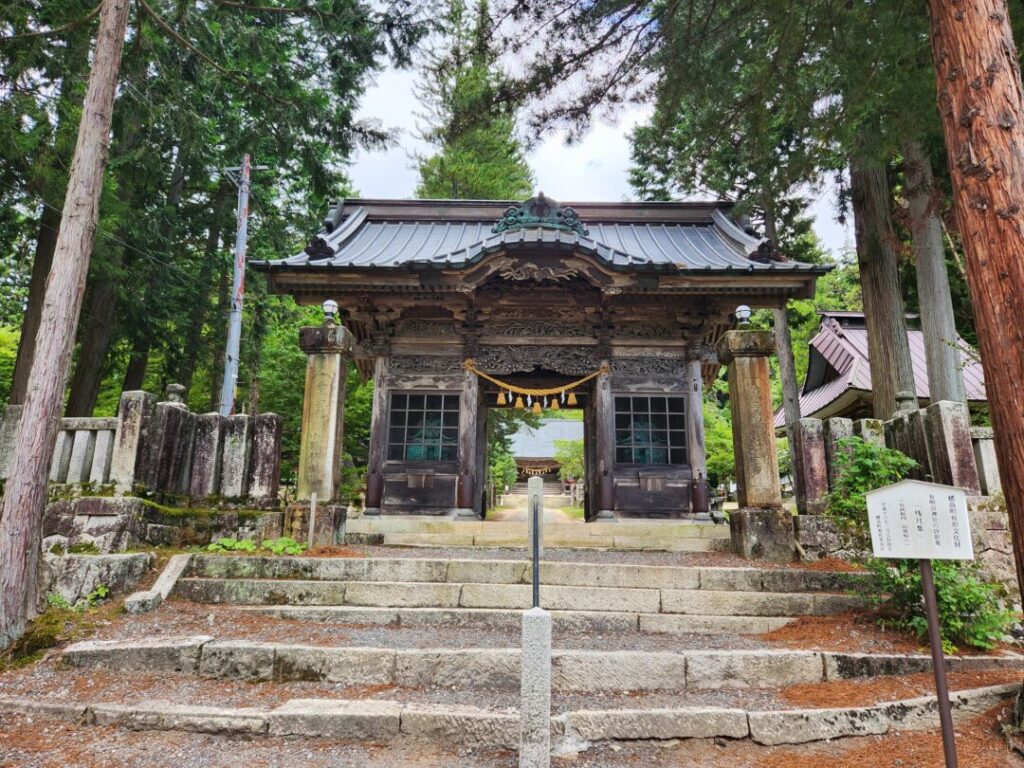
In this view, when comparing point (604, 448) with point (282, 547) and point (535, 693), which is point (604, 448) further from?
point (535, 693)

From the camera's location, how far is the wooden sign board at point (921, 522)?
2949 millimetres

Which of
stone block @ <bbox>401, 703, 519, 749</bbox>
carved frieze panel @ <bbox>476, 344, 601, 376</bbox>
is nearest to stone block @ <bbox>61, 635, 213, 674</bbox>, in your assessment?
stone block @ <bbox>401, 703, 519, 749</bbox>

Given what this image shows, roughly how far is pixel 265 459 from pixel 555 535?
3937 mm

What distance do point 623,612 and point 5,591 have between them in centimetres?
490

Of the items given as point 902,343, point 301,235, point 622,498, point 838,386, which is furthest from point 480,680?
point 301,235

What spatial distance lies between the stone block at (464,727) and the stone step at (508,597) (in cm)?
177

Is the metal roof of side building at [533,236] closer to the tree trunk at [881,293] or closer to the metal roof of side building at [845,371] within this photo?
the tree trunk at [881,293]

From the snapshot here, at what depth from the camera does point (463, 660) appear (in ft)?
12.3

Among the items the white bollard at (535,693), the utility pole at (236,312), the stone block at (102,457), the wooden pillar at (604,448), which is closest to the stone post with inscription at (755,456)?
the wooden pillar at (604,448)

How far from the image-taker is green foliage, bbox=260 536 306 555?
6.02 metres

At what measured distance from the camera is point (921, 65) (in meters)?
5.50

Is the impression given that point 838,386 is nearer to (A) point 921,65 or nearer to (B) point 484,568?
(A) point 921,65

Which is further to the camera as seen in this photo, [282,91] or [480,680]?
[282,91]

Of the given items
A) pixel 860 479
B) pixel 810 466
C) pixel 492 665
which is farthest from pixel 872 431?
pixel 492 665
